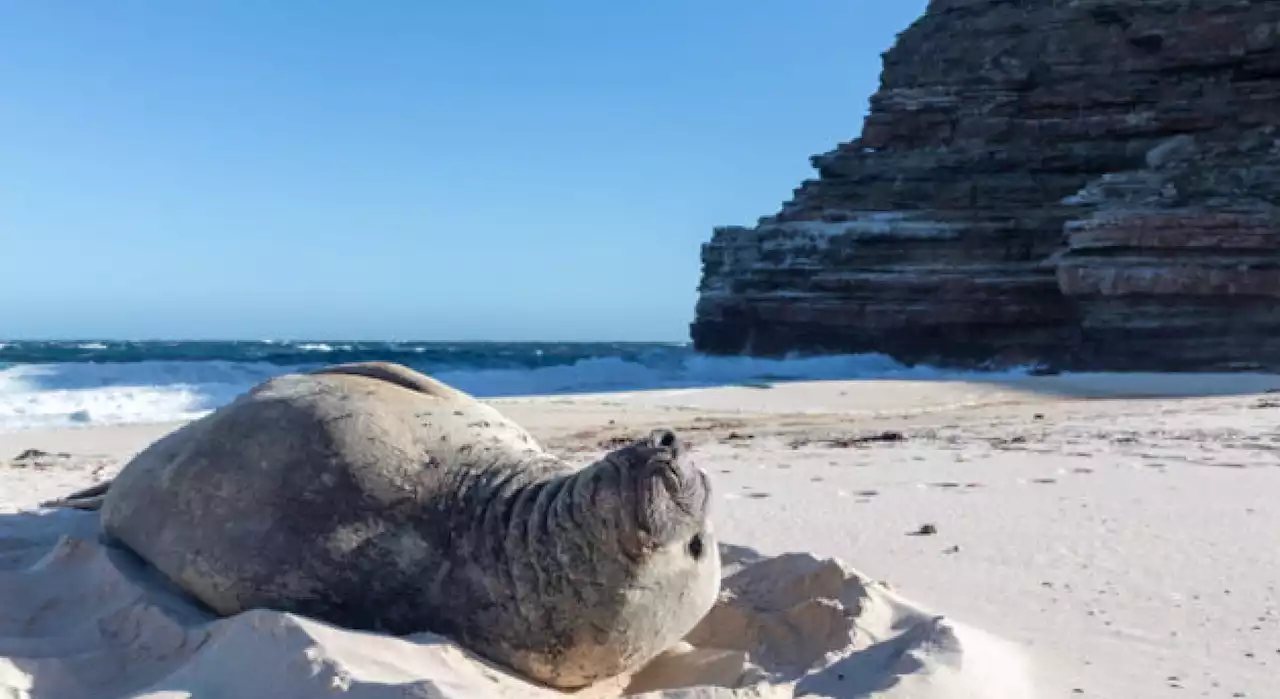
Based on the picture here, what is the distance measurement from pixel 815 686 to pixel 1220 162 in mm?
25334

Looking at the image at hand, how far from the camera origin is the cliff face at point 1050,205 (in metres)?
23.5

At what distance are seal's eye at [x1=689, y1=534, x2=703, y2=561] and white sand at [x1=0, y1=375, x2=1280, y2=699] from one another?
14.8 inches

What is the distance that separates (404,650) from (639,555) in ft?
2.27

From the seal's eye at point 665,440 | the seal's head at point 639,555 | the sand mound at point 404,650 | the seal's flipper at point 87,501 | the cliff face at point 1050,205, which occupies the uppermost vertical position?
the cliff face at point 1050,205

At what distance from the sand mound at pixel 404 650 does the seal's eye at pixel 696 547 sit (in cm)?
36

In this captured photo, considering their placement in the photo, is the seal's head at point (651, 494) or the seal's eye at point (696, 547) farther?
the seal's eye at point (696, 547)

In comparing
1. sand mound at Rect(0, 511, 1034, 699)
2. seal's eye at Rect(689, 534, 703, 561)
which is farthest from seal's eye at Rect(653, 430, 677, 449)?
sand mound at Rect(0, 511, 1034, 699)

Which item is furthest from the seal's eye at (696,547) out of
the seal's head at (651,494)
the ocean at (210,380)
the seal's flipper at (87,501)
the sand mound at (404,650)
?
the ocean at (210,380)

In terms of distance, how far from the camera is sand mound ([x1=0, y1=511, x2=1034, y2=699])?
9.94 feet

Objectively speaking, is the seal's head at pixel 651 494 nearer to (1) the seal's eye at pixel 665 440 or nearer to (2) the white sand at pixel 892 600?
→ (1) the seal's eye at pixel 665 440

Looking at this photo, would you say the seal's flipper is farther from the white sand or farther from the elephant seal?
the elephant seal

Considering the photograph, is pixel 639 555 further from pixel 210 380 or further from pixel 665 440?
pixel 210 380

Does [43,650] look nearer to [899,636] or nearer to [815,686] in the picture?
[815,686]

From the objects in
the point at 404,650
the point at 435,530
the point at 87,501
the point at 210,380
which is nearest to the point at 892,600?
the point at 435,530
